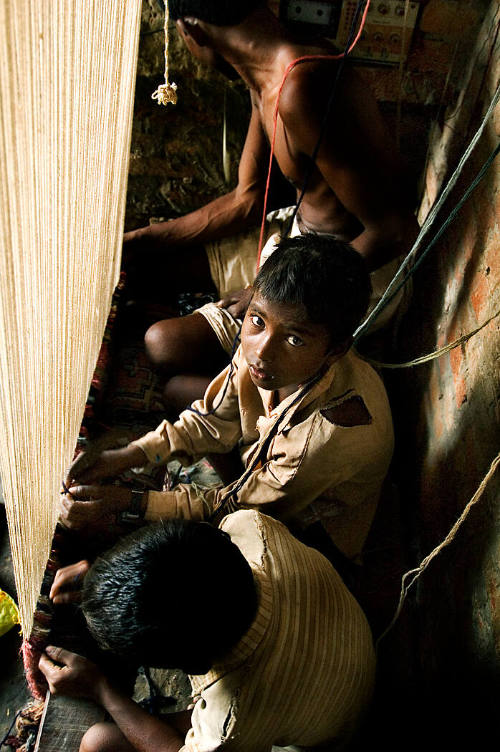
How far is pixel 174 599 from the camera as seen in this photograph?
0.83m

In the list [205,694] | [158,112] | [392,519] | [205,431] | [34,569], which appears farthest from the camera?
[158,112]

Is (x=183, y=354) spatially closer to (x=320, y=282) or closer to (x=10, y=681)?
(x=320, y=282)

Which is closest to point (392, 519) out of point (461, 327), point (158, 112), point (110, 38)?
Result: point (461, 327)

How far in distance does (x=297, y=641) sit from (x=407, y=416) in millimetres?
1090

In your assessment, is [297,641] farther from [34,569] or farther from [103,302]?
[103,302]

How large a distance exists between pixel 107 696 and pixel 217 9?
1.78m

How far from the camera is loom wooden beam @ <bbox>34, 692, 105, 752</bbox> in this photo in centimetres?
116

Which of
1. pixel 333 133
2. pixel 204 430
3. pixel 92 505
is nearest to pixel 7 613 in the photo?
pixel 92 505

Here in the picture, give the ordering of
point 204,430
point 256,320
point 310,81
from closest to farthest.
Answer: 1. point 256,320
2. point 310,81
3. point 204,430

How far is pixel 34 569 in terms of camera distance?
1.13 m

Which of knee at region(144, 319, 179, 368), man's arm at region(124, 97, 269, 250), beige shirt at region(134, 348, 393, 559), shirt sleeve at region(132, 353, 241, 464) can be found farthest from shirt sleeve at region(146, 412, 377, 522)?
man's arm at region(124, 97, 269, 250)

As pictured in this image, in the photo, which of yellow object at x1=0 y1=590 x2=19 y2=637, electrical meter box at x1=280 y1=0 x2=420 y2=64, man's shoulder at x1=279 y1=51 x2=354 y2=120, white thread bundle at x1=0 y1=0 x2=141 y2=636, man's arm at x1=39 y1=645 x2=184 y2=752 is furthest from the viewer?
electrical meter box at x1=280 y1=0 x2=420 y2=64

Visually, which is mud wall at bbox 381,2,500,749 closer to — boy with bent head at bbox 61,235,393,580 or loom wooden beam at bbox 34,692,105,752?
Result: boy with bent head at bbox 61,235,393,580

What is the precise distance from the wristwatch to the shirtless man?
556 millimetres
